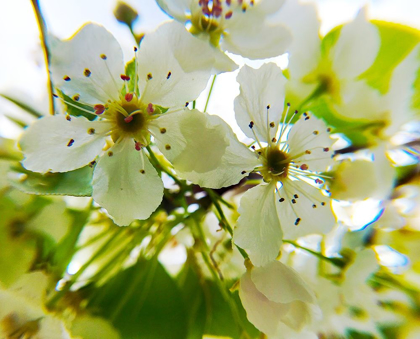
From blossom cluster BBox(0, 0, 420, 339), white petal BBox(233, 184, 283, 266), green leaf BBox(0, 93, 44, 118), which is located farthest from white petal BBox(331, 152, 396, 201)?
green leaf BBox(0, 93, 44, 118)

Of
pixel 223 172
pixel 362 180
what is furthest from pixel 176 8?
pixel 362 180

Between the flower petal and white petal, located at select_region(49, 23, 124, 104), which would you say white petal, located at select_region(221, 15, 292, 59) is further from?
white petal, located at select_region(49, 23, 124, 104)

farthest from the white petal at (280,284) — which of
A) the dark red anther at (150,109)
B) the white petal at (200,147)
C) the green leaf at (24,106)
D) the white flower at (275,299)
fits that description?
the green leaf at (24,106)

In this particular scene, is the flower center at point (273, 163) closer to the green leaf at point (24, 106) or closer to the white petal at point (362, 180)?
the white petal at point (362, 180)

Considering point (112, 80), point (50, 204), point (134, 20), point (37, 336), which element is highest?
point (134, 20)

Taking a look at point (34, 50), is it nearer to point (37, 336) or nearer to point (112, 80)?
point (112, 80)

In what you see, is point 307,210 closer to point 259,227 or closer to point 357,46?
point 259,227

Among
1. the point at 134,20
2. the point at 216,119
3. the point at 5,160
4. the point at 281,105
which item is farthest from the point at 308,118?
the point at 5,160
